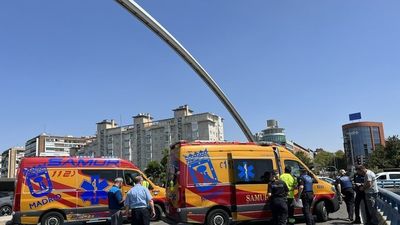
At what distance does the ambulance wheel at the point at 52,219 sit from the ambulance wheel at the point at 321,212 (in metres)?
8.45

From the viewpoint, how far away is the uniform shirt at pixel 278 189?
10.3m

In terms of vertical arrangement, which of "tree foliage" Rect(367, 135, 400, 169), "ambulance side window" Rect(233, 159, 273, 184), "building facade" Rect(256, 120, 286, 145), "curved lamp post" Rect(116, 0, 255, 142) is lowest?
"ambulance side window" Rect(233, 159, 273, 184)

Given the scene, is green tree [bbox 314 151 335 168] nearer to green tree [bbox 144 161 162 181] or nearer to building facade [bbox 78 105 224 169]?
building facade [bbox 78 105 224 169]

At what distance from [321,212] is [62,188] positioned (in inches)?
341

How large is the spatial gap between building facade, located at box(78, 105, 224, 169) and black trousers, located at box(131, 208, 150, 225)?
121404 millimetres

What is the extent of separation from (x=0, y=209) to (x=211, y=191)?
1562 centimetres

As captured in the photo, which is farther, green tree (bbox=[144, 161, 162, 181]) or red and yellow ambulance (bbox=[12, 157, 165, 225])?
green tree (bbox=[144, 161, 162, 181])

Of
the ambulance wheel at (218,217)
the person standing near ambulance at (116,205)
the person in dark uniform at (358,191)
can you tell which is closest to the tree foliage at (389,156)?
the person in dark uniform at (358,191)

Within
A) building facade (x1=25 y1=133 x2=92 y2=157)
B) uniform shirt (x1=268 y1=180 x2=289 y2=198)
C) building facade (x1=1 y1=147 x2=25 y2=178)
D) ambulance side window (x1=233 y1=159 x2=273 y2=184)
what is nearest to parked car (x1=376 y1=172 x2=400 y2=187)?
ambulance side window (x1=233 y1=159 x2=273 y2=184)

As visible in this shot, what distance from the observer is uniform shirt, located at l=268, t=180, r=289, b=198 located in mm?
10281

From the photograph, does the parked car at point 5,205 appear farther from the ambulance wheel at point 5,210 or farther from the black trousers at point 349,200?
the black trousers at point 349,200

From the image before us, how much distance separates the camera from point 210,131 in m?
136

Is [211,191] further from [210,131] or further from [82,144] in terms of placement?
[82,144]

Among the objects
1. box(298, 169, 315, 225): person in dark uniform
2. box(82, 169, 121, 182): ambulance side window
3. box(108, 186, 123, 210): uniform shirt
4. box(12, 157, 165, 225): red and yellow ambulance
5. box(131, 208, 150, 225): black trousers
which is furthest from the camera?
box(82, 169, 121, 182): ambulance side window
